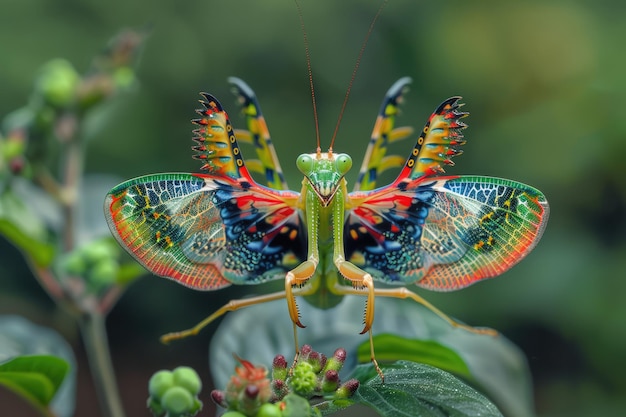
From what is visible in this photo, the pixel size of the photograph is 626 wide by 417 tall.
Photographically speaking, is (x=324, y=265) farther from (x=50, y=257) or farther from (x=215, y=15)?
(x=215, y=15)

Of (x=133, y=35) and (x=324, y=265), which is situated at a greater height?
(x=133, y=35)

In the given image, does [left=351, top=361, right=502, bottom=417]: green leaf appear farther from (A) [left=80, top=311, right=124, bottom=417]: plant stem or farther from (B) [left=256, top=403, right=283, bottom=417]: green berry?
(A) [left=80, top=311, right=124, bottom=417]: plant stem

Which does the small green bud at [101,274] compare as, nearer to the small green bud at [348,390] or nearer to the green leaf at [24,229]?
the green leaf at [24,229]

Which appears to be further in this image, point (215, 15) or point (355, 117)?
point (215, 15)

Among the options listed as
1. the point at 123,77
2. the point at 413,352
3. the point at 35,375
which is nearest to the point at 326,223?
the point at 413,352

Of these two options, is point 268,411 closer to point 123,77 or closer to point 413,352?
point 413,352

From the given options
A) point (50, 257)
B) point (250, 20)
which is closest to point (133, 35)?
point (50, 257)
